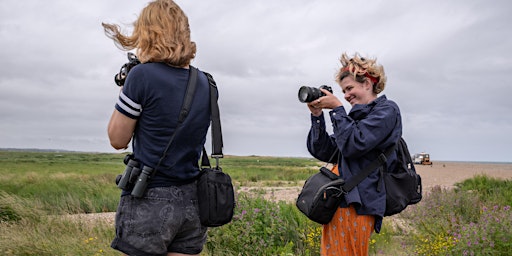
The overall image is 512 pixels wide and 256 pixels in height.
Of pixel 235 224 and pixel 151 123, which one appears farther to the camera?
pixel 235 224

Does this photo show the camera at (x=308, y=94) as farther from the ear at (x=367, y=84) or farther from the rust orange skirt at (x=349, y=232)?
the rust orange skirt at (x=349, y=232)

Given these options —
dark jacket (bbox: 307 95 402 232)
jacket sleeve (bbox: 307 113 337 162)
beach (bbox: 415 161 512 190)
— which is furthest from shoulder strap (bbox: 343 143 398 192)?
beach (bbox: 415 161 512 190)

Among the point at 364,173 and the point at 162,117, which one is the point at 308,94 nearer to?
the point at 364,173

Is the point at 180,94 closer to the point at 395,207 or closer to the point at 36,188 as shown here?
the point at 395,207

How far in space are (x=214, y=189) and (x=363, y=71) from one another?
3.89 feet

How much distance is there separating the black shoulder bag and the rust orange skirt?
2.20 feet

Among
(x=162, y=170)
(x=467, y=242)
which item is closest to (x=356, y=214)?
(x=162, y=170)

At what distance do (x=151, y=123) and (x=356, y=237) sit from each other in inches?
53.3

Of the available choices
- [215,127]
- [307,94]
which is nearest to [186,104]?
[215,127]

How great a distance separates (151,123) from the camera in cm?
205

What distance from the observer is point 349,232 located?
8.02 feet

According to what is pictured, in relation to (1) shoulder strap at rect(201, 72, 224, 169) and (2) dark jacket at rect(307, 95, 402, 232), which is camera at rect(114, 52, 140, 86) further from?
(2) dark jacket at rect(307, 95, 402, 232)

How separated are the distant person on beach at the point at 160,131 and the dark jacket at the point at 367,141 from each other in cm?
82

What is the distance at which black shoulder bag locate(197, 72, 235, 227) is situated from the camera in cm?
220
